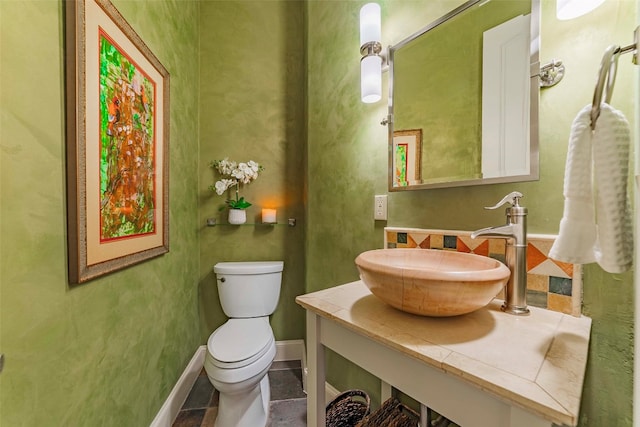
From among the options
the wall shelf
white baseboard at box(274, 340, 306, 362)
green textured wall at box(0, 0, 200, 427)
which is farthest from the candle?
white baseboard at box(274, 340, 306, 362)

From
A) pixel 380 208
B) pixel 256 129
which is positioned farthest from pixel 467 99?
pixel 256 129

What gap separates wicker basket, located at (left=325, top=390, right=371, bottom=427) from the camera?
1038 mm

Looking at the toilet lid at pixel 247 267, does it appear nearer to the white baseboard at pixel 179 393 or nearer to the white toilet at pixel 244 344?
the white toilet at pixel 244 344

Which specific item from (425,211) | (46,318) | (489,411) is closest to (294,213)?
(425,211)

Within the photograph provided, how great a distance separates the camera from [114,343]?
2.95 feet

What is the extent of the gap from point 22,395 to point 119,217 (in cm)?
54

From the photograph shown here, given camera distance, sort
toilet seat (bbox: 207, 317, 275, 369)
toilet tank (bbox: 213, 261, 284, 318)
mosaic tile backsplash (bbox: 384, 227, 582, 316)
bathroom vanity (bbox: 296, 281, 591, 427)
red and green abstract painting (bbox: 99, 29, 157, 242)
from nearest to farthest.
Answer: bathroom vanity (bbox: 296, 281, 591, 427) → mosaic tile backsplash (bbox: 384, 227, 582, 316) → red and green abstract painting (bbox: 99, 29, 157, 242) → toilet seat (bbox: 207, 317, 275, 369) → toilet tank (bbox: 213, 261, 284, 318)

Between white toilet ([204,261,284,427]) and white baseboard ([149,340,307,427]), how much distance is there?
261 millimetres

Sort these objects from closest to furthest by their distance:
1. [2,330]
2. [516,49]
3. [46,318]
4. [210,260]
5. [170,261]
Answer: [2,330], [46,318], [516,49], [170,261], [210,260]

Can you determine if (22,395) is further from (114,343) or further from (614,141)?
(614,141)

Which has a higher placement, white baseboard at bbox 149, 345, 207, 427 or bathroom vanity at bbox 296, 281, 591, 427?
bathroom vanity at bbox 296, 281, 591, 427

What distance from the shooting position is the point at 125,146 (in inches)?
37.5

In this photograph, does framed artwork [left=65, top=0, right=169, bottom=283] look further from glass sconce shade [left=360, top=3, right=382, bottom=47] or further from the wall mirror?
the wall mirror

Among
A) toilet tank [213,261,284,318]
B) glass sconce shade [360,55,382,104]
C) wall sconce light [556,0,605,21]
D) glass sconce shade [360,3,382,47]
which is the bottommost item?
toilet tank [213,261,284,318]
